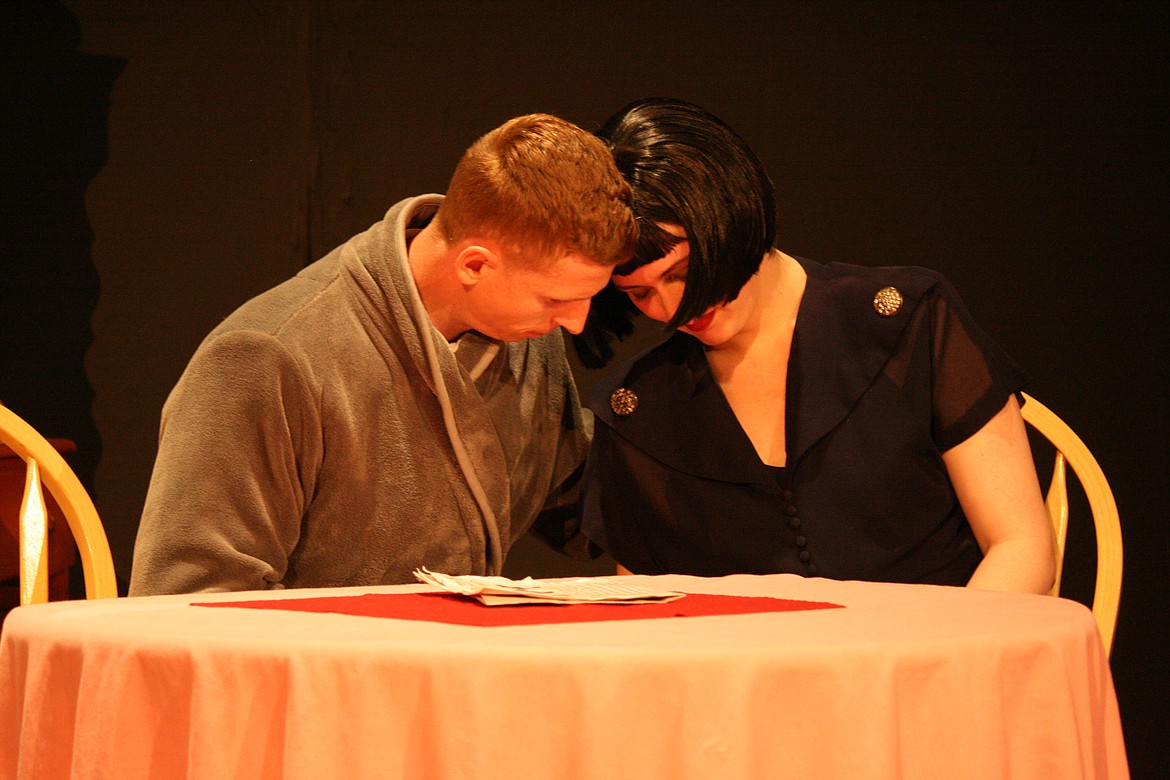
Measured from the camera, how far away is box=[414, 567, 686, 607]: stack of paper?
1027 millimetres

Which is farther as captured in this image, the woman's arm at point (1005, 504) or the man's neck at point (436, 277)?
the man's neck at point (436, 277)

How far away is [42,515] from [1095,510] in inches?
51.2

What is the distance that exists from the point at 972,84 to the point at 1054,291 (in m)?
0.45

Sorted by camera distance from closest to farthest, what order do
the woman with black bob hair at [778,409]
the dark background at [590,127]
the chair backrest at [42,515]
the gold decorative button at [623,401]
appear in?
the chair backrest at [42,515] < the woman with black bob hair at [778,409] < the gold decorative button at [623,401] < the dark background at [590,127]

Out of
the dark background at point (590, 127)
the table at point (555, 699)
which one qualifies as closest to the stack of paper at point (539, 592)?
the table at point (555, 699)

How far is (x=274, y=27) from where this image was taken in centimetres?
260

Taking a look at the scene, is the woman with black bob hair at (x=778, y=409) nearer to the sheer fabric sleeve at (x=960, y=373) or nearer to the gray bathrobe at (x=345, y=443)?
the sheer fabric sleeve at (x=960, y=373)

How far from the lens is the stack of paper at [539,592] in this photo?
103 centimetres

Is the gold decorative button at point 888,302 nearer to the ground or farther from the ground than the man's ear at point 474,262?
nearer to the ground

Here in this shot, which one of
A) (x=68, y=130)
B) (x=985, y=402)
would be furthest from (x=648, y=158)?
(x=68, y=130)

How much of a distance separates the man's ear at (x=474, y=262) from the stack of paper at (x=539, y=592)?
58 cm

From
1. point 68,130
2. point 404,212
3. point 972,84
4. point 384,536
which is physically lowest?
point 384,536

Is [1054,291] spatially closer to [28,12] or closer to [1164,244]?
[1164,244]

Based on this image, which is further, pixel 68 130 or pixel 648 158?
pixel 68 130
